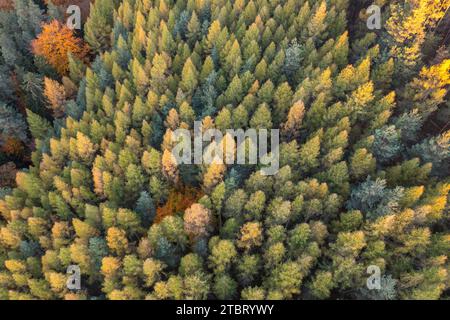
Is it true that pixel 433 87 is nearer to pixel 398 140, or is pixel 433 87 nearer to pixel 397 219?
pixel 398 140

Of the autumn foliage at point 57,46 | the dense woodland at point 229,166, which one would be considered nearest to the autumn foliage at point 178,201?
the dense woodland at point 229,166

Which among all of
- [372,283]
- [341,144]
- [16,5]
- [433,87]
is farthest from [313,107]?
[16,5]

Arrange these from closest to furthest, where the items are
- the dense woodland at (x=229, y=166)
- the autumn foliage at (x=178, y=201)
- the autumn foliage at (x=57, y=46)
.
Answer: the dense woodland at (x=229, y=166)
the autumn foliage at (x=178, y=201)
the autumn foliage at (x=57, y=46)

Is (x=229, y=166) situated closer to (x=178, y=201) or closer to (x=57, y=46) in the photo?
(x=178, y=201)

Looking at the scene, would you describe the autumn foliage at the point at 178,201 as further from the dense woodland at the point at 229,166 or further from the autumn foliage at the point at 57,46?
the autumn foliage at the point at 57,46

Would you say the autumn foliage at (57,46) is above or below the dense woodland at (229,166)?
above

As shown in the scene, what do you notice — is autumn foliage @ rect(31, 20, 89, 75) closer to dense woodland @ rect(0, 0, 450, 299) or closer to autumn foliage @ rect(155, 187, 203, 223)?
dense woodland @ rect(0, 0, 450, 299)
